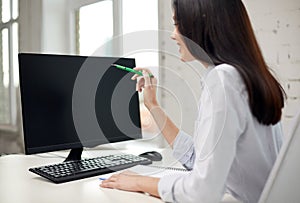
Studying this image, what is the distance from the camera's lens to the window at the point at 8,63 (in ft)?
11.2

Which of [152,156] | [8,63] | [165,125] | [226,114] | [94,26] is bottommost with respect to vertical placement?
A: [152,156]

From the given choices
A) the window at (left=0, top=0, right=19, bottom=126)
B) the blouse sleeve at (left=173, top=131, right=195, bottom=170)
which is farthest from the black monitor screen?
the window at (left=0, top=0, right=19, bottom=126)

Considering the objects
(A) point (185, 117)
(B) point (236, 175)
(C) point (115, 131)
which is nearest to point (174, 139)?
(C) point (115, 131)

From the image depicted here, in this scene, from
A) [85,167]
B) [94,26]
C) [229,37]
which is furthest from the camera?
[94,26]

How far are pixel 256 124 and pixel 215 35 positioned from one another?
0.76 ft

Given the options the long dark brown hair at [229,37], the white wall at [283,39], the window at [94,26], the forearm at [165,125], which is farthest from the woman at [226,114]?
the window at [94,26]

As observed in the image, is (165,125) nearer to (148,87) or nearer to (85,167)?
(148,87)

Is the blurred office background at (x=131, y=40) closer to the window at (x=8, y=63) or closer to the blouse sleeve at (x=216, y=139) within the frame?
the window at (x=8, y=63)

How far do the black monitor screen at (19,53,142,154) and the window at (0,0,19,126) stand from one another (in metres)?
2.23

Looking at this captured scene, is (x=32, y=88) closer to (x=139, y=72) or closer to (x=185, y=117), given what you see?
(x=139, y=72)

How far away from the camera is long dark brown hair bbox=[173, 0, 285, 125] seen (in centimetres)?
89

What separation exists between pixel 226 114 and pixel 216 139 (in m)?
0.06

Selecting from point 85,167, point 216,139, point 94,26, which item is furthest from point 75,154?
point 94,26

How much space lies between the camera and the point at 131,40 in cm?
129
